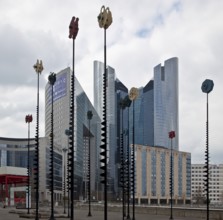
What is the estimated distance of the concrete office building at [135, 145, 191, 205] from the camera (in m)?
168

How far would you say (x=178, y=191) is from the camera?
6880 inches

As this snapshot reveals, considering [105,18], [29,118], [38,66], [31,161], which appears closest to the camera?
[105,18]

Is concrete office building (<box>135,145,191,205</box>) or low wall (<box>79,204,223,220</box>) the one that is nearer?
low wall (<box>79,204,223,220</box>)

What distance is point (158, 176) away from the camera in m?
176

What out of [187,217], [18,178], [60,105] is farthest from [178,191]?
[187,217]

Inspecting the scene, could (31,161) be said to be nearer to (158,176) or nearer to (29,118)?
(158,176)

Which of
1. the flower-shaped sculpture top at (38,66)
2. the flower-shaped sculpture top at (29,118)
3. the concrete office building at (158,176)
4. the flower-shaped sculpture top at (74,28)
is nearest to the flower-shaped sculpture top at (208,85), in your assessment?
the flower-shaped sculpture top at (74,28)

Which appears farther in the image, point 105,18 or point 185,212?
point 185,212

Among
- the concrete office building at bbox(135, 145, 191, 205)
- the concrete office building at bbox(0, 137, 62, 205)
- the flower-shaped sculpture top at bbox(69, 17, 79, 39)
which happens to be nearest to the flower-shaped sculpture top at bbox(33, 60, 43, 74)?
the flower-shaped sculpture top at bbox(69, 17, 79, 39)

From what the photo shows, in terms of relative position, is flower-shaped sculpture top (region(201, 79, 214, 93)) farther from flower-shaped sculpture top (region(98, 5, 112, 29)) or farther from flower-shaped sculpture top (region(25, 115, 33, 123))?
flower-shaped sculpture top (region(25, 115, 33, 123))

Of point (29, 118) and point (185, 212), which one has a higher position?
point (29, 118)

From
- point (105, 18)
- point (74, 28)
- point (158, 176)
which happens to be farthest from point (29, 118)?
point (158, 176)

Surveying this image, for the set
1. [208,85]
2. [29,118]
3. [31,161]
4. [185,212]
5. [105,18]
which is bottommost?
[185,212]

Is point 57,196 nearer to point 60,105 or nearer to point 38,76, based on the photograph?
point 60,105
